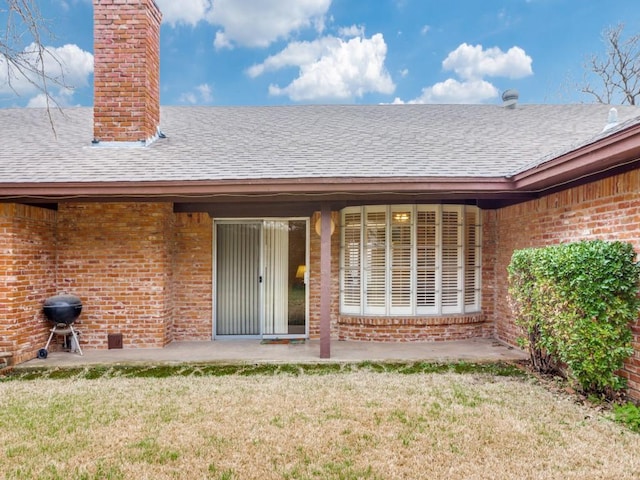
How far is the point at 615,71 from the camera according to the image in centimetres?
1756

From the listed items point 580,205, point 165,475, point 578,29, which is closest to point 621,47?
point 578,29

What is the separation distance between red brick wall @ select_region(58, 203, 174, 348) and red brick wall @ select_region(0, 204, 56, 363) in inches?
8.7

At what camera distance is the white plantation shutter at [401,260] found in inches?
262

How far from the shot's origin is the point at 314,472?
110 inches

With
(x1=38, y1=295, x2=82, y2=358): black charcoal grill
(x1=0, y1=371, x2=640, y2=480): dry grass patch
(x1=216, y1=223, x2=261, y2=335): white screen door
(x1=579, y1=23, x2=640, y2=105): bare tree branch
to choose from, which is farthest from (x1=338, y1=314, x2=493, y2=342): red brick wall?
(x1=579, y1=23, x2=640, y2=105): bare tree branch

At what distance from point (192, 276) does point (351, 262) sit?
2.73 meters

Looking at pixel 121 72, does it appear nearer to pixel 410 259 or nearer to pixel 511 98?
pixel 410 259

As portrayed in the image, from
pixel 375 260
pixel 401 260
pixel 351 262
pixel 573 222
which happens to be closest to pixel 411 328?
pixel 401 260

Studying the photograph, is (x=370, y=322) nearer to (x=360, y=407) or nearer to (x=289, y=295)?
(x=289, y=295)

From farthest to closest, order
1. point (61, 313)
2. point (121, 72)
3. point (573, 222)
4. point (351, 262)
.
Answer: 1. point (121, 72)
2. point (351, 262)
3. point (61, 313)
4. point (573, 222)

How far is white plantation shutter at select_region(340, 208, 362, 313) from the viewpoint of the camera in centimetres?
678

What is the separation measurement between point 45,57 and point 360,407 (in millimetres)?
3890

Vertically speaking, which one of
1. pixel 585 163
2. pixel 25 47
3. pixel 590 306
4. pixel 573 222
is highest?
pixel 25 47

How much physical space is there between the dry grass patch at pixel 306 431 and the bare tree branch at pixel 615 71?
17771mm
